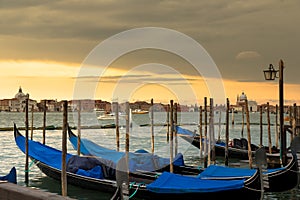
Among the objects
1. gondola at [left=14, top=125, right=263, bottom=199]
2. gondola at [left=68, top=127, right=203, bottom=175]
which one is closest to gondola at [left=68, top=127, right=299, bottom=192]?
gondola at [left=14, top=125, right=263, bottom=199]

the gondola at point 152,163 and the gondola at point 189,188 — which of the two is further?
A: the gondola at point 152,163

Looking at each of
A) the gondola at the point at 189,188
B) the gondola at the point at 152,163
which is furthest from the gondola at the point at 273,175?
the gondola at the point at 152,163

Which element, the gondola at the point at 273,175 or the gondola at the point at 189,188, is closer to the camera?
the gondola at the point at 189,188

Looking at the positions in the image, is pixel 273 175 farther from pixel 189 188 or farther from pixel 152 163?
pixel 152 163

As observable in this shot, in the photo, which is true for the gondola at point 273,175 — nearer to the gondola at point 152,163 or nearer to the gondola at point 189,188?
the gondola at point 189,188

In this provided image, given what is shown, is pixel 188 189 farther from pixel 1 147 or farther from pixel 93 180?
pixel 1 147

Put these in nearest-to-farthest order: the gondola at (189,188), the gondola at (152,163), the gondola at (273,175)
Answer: the gondola at (189,188)
the gondola at (273,175)
the gondola at (152,163)

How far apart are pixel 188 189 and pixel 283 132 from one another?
3.06 m

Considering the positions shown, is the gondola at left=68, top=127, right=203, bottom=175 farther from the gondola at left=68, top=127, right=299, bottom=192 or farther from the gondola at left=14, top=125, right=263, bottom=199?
the gondola at left=68, top=127, right=299, bottom=192

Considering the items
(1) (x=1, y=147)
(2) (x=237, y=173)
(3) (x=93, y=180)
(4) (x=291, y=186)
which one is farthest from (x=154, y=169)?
(1) (x=1, y=147)

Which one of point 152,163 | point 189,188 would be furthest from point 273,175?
point 152,163

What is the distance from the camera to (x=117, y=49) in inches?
398

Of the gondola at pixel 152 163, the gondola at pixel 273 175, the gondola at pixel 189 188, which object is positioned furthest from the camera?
the gondola at pixel 152 163

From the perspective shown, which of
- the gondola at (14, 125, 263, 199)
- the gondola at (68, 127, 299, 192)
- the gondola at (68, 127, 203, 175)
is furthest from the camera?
the gondola at (68, 127, 203, 175)
